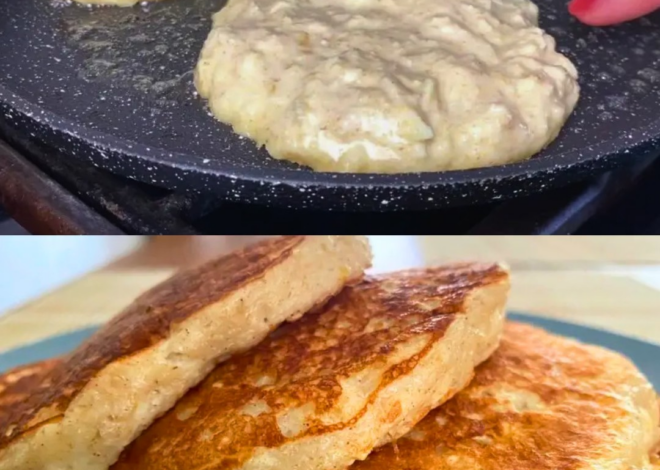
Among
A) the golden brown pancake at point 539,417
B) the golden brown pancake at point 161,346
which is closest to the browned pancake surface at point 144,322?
the golden brown pancake at point 161,346

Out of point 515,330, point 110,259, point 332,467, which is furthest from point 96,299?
point 515,330

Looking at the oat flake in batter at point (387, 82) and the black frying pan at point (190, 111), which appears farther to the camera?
the oat flake in batter at point (387, 82)

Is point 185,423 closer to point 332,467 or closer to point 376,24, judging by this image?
point 332,467

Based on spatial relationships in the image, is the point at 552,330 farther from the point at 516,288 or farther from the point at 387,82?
the point at 387,82

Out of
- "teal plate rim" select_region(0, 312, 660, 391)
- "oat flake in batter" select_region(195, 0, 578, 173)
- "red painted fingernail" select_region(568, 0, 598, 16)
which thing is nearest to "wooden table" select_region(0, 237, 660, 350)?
"teal plate rim" select_region(0, 312, 660, 391)

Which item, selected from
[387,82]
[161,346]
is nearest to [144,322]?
[161,346]

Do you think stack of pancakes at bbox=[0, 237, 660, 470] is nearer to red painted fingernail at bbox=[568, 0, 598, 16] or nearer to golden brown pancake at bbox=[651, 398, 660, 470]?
golden brown pancake at bbox=[651, 398, 660, 470]

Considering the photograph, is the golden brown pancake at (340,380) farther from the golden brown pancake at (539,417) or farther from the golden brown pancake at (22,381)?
the golden brown pancake at (22,381)
